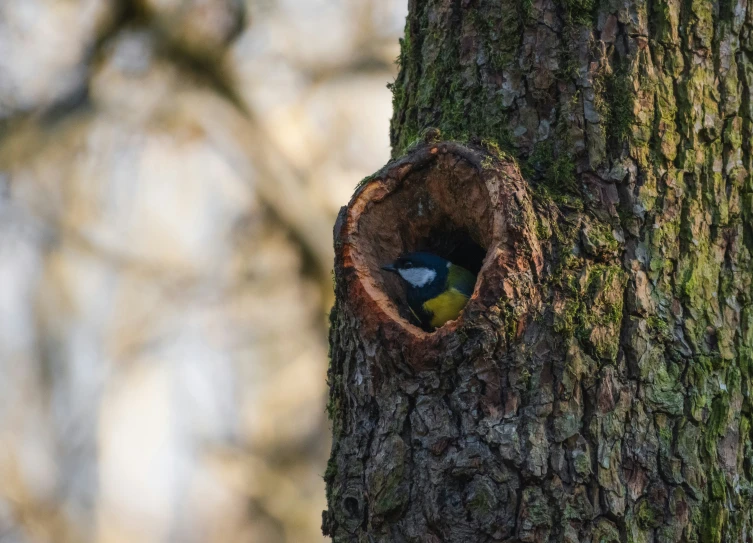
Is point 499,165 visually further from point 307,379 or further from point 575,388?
point 307,379

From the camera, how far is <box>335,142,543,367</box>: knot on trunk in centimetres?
215

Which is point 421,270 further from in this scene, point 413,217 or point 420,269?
point 413,217

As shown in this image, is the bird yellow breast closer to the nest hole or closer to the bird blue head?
the bird blue head

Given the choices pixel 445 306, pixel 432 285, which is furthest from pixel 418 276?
pixel 445 306

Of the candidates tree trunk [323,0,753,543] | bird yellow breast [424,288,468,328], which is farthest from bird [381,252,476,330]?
tree trunk [323,0,753,543]

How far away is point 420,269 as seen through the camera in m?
2.86

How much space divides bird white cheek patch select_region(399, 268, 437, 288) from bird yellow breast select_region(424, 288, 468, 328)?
0.10 meters

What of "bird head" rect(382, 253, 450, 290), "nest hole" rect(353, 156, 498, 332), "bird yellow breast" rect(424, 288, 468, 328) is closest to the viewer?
"nest hole" rect(353, 156, 498, 332)

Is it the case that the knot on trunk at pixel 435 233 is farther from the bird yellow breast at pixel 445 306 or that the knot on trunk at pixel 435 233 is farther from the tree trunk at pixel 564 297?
the bird yellow breast at pixel 445 306

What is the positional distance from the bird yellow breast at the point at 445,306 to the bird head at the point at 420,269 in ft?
0.23

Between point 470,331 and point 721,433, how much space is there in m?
0.84

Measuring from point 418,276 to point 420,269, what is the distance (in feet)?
0.11

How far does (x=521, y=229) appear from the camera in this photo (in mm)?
2172

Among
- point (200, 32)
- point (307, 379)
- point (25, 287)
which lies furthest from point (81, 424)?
point (200, 32)
